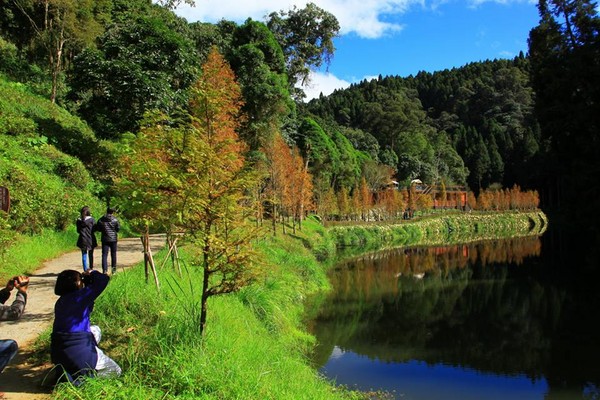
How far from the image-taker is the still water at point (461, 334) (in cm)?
951

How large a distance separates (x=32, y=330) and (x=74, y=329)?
2354 mm

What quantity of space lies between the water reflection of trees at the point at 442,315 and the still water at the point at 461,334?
33 mm

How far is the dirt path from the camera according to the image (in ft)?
14.5

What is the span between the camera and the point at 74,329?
426 centimetres

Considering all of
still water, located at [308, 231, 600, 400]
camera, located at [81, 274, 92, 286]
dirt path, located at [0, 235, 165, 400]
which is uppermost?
camera, located at [81, 274, 92, 286]

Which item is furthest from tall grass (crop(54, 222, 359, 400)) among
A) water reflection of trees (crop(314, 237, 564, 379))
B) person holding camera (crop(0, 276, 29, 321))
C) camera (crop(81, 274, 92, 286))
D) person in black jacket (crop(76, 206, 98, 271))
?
water reflection of trees (crop(314, 237, 564, 379))

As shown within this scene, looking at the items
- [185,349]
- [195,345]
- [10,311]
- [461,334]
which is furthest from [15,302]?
[461,334]

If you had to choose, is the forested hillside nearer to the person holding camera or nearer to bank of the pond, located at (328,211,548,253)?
bank of the pond, located at (328,211,548,253)

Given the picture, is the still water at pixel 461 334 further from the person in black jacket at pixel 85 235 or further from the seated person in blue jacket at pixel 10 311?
the seated person in blue jacket at pixel 10 311

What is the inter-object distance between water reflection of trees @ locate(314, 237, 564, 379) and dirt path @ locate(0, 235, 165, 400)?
601 cm

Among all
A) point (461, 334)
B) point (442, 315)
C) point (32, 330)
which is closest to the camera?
point (32, 330)

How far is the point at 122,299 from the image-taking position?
633 cm

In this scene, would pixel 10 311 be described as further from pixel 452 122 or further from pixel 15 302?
pixel 452 122

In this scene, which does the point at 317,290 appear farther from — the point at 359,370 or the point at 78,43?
the point at 78,43
